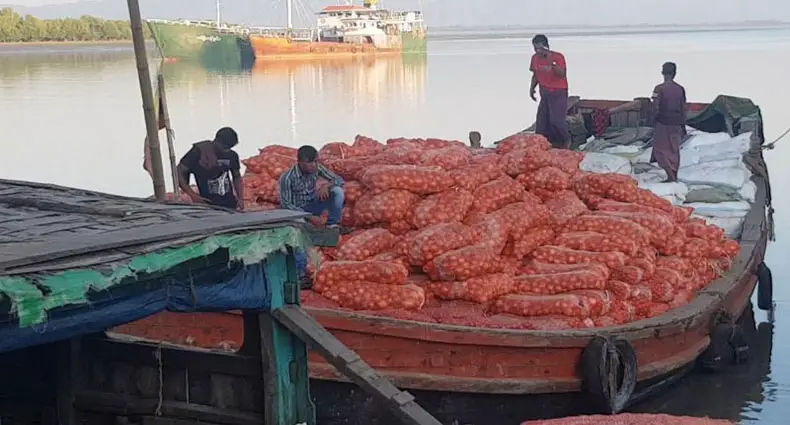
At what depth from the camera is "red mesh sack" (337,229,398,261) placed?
742 cm

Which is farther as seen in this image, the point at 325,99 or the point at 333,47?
the point at 333,47

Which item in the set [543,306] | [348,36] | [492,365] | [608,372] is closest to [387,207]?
[543,306]

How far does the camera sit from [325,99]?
36.4 meters

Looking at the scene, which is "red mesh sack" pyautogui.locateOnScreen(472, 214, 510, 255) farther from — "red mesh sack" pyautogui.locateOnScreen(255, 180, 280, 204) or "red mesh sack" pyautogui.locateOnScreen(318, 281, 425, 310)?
"red mesh sack" pyautogui.locateOnScreen(255, 180, 280, 204)

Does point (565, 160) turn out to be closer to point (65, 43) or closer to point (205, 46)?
point (205, 46)

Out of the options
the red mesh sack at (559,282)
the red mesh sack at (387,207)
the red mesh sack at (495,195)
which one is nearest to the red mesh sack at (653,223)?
the red mesh sack at (495,195)

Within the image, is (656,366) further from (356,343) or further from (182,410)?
(182,410)

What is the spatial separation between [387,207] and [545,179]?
134 centimetres

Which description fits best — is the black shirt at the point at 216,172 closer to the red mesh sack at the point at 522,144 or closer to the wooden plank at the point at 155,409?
the red mesh sack at the point at 522,144

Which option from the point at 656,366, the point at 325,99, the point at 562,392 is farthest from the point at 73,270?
the point at 325,99

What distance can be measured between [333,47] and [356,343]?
58.9 metres

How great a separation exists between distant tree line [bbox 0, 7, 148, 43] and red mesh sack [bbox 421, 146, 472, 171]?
70485mm

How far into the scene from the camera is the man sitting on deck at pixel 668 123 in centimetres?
1137

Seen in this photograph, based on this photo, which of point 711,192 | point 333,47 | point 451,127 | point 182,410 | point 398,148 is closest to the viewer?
point 182,410
